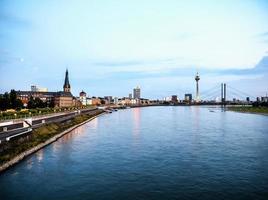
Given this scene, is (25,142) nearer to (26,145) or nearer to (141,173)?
(26,145)

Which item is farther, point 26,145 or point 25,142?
point 25,142

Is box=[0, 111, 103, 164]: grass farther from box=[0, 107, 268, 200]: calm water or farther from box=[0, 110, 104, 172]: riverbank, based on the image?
box=[0, 107, 268, 200]: calm water

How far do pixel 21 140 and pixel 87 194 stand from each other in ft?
58.9

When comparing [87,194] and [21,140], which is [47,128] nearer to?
[21,140]

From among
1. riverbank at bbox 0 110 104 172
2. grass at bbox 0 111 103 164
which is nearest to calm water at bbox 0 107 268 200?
riverbank at bbox 0 110 104 172

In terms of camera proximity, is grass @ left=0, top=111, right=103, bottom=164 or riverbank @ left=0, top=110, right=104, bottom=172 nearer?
riverbank @ left=0, top=110, right=104, bottom=172

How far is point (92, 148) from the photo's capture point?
42.5 meters

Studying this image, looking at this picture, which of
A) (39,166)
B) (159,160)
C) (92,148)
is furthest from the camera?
(92,148)

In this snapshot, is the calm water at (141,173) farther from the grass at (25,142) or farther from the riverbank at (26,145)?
the grass at (25,142)

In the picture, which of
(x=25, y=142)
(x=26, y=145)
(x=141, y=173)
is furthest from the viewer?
(x=25, y=142)

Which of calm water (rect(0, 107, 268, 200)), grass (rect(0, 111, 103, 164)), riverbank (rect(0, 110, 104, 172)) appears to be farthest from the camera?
grass (rect(0, 111, 103, 164))

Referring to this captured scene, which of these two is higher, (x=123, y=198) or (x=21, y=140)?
(x=21, y=140)

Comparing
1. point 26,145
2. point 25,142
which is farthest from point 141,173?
point 25,142

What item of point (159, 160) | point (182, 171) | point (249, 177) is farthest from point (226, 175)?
point (159, 160)
